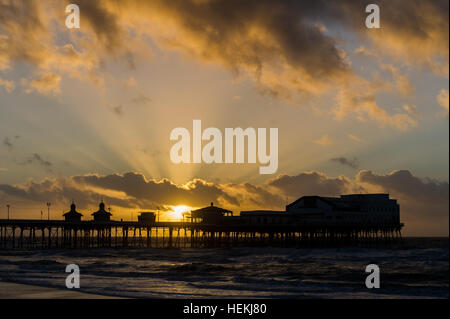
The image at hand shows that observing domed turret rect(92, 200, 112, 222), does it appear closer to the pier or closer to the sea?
the pier

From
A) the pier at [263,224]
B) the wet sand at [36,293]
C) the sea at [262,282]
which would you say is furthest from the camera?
the pier at [263,224]

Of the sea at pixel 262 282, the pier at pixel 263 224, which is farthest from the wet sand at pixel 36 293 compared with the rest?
the pier at pixel 263 224

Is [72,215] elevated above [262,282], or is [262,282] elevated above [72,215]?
[72,215]

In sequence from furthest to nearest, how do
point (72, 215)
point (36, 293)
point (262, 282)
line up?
point (72, 215)
point (262, 282)
point (36, 293)

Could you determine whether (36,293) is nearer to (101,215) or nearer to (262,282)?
(262,282)

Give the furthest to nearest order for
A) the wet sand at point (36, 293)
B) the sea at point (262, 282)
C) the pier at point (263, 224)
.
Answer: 1. the pier at point (263, 224)
2. the sea at point (262, 282)
3. the wet sand at point (36, 293)

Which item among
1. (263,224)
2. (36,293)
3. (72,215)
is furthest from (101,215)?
(36,293)

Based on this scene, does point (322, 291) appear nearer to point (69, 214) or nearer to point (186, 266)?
point (186, 266)

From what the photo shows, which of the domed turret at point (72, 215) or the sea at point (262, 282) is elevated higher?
the domed turret at point (72, 215)

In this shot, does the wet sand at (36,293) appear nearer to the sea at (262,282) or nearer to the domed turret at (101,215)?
the sea at (262,282)

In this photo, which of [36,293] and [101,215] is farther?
[101,215]

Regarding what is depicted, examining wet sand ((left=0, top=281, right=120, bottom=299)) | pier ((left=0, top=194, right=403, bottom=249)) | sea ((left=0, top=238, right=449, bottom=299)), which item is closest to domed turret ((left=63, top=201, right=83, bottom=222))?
pier ((left=0, top=194, right=403, bottom=249))
